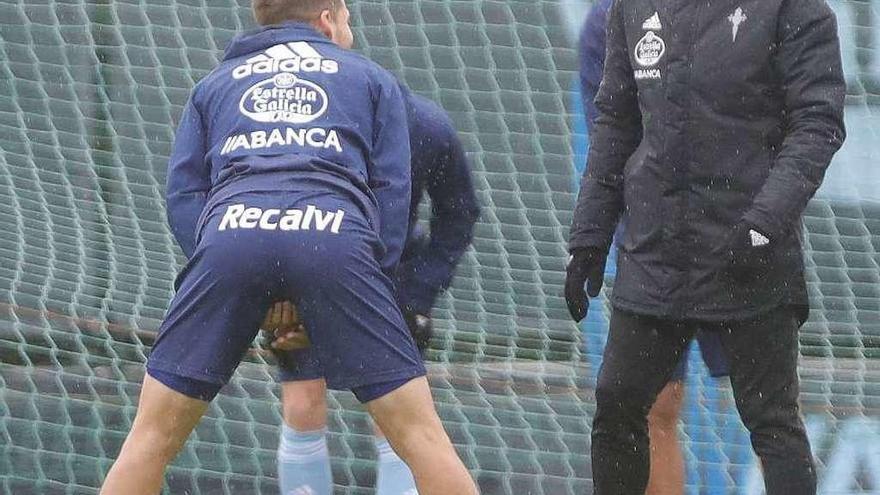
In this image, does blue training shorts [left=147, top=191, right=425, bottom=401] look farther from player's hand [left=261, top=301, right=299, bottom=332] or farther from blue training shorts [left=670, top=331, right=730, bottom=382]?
blue training shorts [left=670, top=331, right=730, bottom=382]

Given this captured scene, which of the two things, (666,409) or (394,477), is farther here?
(394,477)

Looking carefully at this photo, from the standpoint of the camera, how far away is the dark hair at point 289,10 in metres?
3.58

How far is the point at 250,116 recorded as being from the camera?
11.1ft

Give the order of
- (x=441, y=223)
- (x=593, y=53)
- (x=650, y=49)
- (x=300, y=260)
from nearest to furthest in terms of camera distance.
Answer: (x=300, y=260) → (x=650, y=49) → (x=593, y=53) → (x=441, y=223)

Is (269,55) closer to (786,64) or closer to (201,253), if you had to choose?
(201,253)

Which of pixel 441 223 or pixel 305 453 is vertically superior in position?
pixel 441 223

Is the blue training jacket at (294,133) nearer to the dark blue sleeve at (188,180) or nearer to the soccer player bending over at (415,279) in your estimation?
the dark blue sleeve at (188,180)

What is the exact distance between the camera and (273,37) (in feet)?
11.5

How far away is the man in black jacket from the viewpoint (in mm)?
3463

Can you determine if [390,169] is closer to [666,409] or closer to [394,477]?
[666,409]

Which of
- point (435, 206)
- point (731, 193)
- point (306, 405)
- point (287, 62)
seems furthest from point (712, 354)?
point (287, 62)

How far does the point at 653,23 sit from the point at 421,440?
3.42ft

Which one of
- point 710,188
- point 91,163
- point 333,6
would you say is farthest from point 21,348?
point 710,188

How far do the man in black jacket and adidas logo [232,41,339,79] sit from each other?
0.70m
